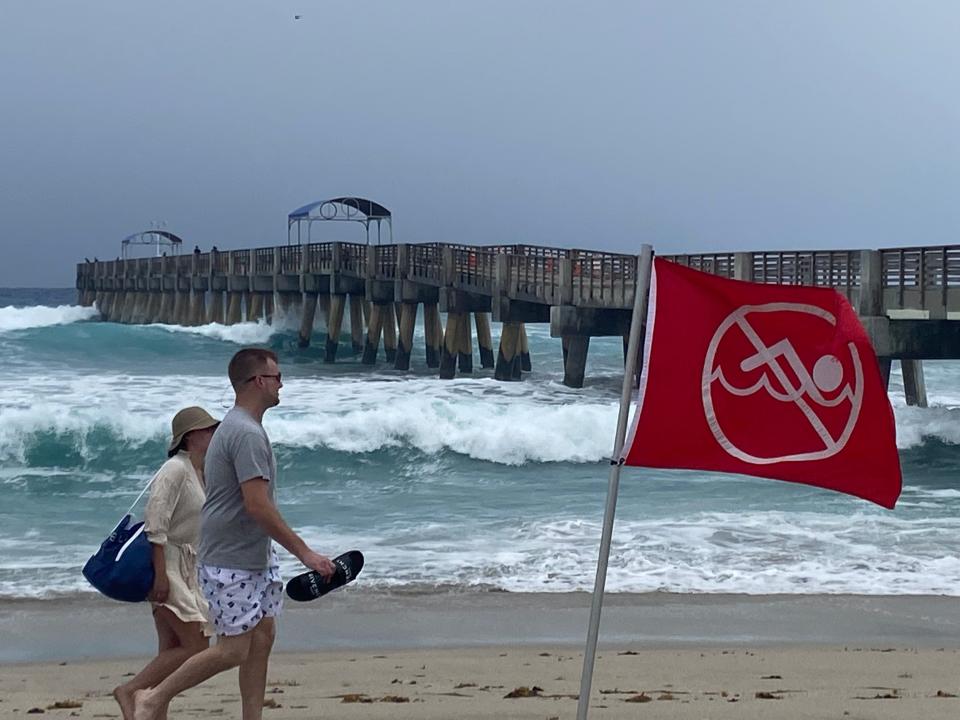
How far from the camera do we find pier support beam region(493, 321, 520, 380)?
32.0 metres

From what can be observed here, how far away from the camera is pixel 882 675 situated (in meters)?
7.35

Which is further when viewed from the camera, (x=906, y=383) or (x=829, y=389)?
(x=906, y=383)

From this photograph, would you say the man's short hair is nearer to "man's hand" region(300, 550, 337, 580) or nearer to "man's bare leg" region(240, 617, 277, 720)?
"man's hand" region(300, 550, 337, 580)

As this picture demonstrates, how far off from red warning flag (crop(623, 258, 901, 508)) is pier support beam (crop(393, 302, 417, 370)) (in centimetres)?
3273

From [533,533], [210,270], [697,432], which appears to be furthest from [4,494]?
[210,270]

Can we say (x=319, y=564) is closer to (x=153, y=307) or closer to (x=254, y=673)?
(x=254, y=673)

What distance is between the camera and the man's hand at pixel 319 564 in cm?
449

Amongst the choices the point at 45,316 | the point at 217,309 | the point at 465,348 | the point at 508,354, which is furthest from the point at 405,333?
the point at 45,316

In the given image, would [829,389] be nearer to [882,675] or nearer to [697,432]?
[697,432]

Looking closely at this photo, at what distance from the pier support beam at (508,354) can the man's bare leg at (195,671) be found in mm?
26848

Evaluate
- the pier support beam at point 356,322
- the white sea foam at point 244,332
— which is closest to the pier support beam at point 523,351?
the pier support beam at point 356,322

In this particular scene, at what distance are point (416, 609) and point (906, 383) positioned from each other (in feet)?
62.5

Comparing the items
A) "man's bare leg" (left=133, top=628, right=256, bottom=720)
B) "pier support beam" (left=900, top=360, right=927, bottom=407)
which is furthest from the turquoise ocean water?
"man's bare leg" (left=133, top=628, right=256, bottom=720)

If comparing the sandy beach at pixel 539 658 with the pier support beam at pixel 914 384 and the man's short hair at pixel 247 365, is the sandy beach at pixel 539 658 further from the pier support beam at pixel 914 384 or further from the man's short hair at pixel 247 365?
the pier support beam at pixel 914 384
